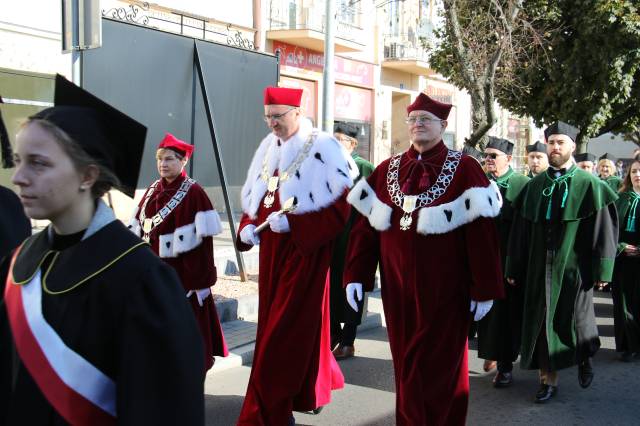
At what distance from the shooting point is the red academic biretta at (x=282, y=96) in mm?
5273

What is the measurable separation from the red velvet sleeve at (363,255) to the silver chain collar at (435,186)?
278mm

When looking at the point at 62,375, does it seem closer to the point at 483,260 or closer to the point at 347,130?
the point at 483,260

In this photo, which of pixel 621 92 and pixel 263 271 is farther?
pixel 621 92

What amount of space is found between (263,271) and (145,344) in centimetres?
330

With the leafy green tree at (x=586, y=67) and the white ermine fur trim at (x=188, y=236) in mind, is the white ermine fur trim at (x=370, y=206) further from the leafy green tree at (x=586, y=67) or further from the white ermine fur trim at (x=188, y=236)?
the leafy green tree at (x=586, y=67)

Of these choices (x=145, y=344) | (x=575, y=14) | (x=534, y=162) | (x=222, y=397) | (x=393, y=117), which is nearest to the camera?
(x=145, y=344)

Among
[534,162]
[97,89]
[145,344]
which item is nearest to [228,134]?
[97,89]

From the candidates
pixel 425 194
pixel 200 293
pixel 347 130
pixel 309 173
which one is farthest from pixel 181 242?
pixel 347 130

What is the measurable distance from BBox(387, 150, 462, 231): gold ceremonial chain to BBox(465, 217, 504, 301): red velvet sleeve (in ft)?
0.91

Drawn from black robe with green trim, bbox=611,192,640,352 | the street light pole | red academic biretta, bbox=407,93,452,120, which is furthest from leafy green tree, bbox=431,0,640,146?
red academic biretta, bbox=407,93,452,120

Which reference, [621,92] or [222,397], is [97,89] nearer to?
[222,397]

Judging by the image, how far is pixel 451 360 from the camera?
4547 millimetres

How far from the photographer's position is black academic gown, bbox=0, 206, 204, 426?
76.7 inches

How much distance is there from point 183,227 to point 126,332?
385 cm
